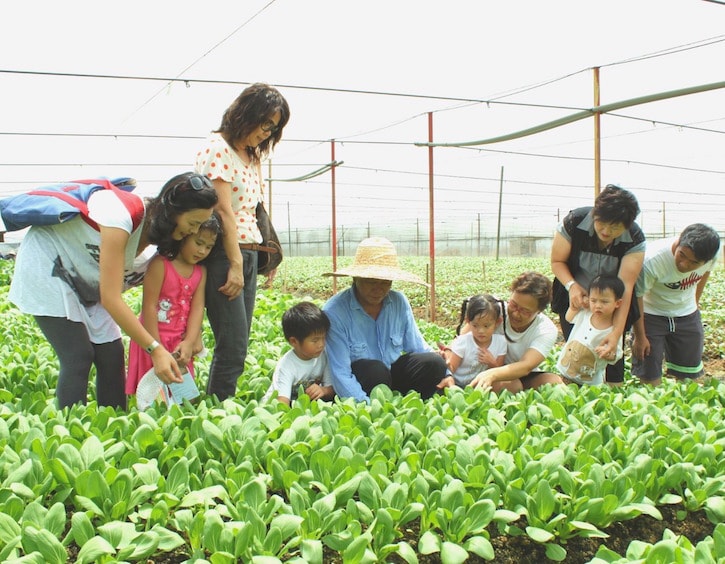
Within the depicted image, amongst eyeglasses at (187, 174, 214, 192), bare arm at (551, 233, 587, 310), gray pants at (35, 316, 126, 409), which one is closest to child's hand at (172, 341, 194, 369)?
gray pants at (35, 316, 126, 409)

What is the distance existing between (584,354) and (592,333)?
0.13 meters

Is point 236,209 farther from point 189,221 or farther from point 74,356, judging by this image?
point 74,356

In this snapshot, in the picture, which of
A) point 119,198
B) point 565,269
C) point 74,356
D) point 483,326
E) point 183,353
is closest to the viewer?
point 119,198

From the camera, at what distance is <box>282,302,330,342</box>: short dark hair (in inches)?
137

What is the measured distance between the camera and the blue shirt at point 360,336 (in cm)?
360

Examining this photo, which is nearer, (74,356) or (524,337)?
(74,356)

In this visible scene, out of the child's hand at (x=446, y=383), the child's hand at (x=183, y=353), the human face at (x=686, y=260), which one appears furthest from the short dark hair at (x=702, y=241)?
the child's hand at (x=183, y=353)

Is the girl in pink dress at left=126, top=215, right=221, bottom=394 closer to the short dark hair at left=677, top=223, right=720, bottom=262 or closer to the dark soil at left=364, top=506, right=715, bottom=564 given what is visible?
the dark soil at left=364, top=506, right=715, bottom=564

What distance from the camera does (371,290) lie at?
3672 millimetres

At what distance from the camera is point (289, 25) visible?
734 centimetres

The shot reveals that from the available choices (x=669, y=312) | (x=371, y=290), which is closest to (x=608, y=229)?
(x=669, y=312)

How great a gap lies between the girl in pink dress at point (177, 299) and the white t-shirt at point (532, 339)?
176cm

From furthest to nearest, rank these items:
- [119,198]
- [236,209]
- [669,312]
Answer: [669,312]
[236,209]
[119,198]

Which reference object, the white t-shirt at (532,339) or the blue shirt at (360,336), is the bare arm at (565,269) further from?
the blue shirt at (360,336)
